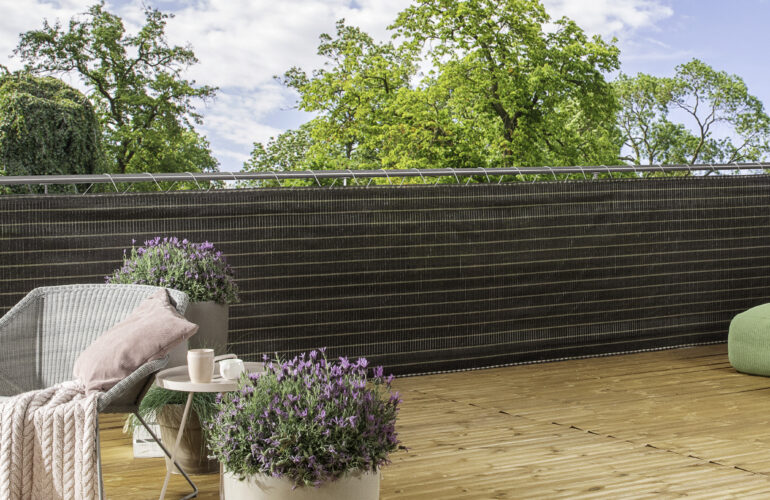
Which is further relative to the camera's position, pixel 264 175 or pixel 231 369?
pixel 264 175

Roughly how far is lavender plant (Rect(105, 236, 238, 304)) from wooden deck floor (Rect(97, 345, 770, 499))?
67cm

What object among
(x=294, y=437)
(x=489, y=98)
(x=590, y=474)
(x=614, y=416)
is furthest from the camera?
(x=489, y=98)

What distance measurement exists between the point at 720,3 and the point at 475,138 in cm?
1597

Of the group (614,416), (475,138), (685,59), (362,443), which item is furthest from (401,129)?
(362,443)

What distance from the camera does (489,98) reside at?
22484 mm

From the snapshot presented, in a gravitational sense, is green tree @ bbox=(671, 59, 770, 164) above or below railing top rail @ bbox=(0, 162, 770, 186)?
above

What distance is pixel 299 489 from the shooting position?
1.85 meters

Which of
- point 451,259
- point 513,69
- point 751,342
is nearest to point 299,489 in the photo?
point 451,259

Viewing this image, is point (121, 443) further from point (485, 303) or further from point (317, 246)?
point (485, 303)

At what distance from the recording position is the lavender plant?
3.36m

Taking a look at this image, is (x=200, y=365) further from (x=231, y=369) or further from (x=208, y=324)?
(x=208, y=324)

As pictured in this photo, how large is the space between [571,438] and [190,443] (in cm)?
152

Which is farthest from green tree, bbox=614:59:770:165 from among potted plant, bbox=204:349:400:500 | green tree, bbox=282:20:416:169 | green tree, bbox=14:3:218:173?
potted plant, bbox=204:349:400:500

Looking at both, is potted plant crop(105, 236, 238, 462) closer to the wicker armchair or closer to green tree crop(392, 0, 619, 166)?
the wicker armchair
